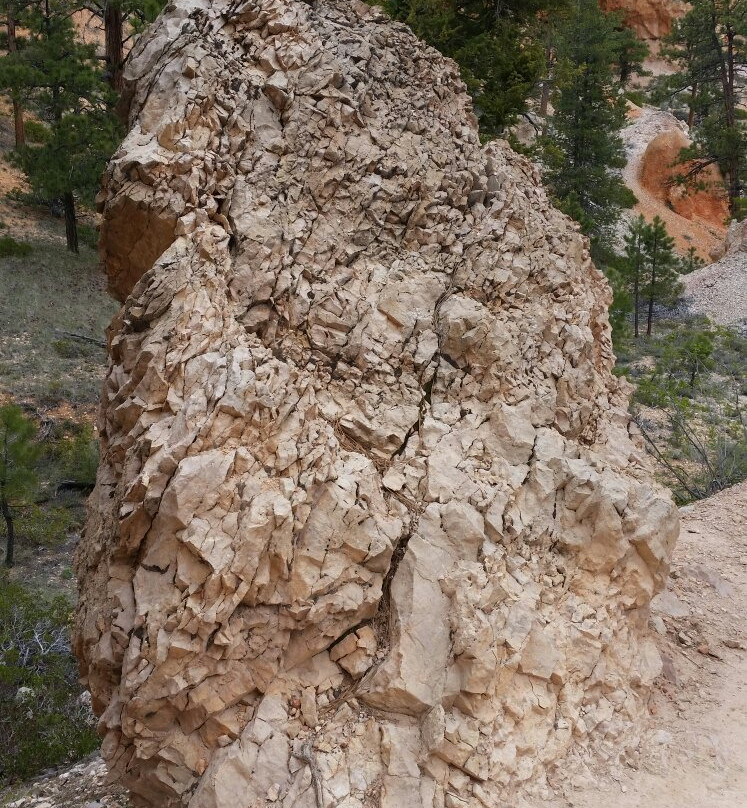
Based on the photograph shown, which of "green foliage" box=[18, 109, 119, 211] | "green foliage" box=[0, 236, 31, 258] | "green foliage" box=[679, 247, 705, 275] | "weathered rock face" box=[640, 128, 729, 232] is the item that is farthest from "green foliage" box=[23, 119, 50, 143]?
"weathered rock face" box=[640, 128, 729, 232]

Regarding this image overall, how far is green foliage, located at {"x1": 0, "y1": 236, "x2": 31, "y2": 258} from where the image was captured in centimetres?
2166

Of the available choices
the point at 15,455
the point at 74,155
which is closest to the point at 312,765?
the point at 15,455

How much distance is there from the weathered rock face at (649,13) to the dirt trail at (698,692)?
48.9 metres

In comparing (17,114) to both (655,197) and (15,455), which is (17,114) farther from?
(655,197)

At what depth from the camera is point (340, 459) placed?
6141 millimetres

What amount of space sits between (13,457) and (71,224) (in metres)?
12.6

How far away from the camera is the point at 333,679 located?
5.75 m

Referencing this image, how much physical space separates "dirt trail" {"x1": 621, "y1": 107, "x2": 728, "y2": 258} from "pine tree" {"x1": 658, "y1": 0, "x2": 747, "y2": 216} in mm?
3661

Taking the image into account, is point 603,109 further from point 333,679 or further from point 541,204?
point 333,679

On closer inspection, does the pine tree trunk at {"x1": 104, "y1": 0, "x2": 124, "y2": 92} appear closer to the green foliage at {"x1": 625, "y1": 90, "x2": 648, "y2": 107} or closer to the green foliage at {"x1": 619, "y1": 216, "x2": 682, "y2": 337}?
the green foliage at {"x1": 619, "y1": 216, "x2": 682, "y2": 337}

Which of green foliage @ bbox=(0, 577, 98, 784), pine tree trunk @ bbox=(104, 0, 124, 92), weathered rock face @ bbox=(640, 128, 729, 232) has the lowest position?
green foliage @ bbox=(0, 577, 98, 784)

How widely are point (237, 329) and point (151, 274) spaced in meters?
0.93

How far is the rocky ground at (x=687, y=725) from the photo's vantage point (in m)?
6.26

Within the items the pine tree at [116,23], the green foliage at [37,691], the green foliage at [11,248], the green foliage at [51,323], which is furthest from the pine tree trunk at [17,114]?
the green foliage at [37,691]
